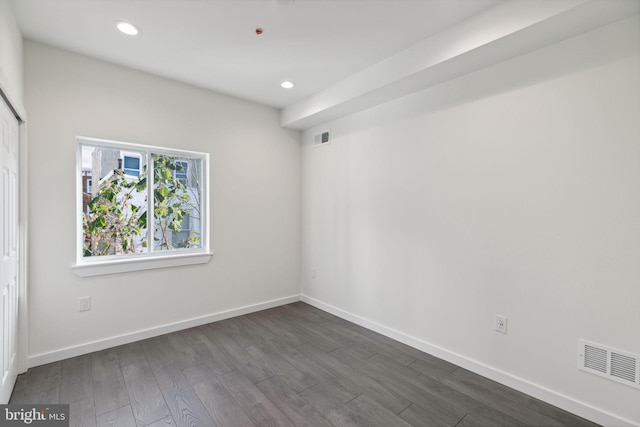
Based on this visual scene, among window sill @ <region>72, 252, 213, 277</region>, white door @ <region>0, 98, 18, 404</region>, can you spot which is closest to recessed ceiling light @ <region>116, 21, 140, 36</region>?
white door @ <region>0, 98, 18, 404</region>

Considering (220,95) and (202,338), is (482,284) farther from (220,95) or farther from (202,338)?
(220,95)

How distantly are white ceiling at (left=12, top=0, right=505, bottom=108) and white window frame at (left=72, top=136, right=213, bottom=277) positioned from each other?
78 cm

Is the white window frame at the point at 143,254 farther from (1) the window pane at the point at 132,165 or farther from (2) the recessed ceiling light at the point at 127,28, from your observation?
(2) the recessed ceiling light at the point at 127,28

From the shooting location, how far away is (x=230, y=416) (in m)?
1.89

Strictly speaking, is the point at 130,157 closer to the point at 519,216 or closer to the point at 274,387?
the point at 274,387

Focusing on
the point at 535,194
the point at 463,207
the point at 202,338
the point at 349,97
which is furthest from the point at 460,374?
the point at 349,97

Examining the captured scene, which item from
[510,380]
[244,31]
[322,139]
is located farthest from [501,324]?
[244,31]

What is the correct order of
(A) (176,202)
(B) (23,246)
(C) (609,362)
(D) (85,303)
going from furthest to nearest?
(A) (176,202)
(D) (85,303)
(B) (23,246)
(C) (609,362)

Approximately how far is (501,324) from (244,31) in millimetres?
3017

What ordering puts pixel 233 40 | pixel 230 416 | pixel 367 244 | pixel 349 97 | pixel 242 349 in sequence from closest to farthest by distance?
pixel 230 416, pixel 233 40, pixel 242 349, pixel 349 97, pixel 367 244

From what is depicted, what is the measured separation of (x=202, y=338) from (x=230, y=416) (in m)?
1.27

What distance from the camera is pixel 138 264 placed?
292 centimetres

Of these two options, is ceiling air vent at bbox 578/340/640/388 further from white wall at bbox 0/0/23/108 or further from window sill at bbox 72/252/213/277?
white wall at bbox 0/0/23/108

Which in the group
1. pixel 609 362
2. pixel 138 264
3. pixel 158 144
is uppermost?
pixel 158 144
